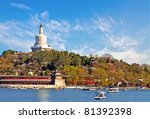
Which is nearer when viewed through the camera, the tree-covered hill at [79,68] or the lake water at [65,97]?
the lake water at [65,97]

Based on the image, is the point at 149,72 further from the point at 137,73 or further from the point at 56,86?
the point at 56,86

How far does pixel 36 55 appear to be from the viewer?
28.2m

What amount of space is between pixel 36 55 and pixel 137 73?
242 inches

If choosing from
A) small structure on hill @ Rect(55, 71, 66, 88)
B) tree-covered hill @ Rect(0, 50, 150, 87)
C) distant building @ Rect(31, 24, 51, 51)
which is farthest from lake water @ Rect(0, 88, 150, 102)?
distant building @ Rect(31, 24, 51, 51)

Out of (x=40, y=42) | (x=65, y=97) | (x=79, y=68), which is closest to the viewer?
(x=65, y=97)

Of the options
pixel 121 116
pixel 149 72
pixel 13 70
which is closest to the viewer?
pixel 121 116

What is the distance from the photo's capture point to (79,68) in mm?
26719

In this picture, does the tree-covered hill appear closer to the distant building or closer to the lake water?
the distant building

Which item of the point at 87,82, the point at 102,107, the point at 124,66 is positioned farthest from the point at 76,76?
the point at 102,107

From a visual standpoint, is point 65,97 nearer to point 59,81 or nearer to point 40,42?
point 59,81

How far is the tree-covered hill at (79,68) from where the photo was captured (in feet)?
85.8

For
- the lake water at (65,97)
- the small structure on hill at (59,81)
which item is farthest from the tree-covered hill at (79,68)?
the lake water at (65,97)

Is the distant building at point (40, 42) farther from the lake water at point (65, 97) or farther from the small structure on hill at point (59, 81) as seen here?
the lake water at point (65, 97)

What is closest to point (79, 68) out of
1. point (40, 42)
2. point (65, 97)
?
point (40, 42)
